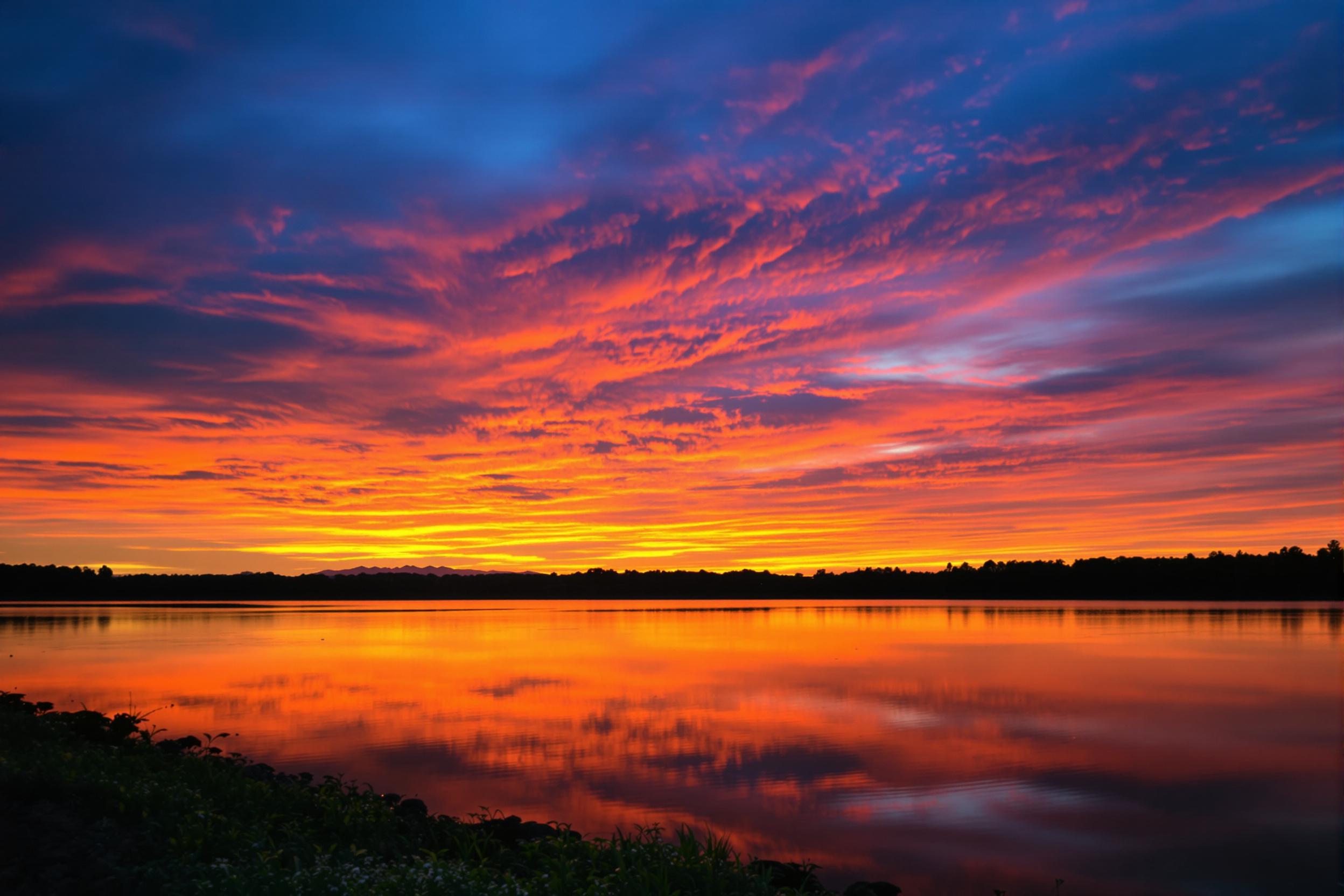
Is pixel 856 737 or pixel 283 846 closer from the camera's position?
pixel 283 846

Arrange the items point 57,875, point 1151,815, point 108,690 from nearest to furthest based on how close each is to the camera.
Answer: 1. point 57,875
2. point 1151,815
3. point 108,690

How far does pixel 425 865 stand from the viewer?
35.2 ft

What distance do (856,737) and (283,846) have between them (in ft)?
61.7

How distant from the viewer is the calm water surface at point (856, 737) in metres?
16.3

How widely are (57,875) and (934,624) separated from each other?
299ft

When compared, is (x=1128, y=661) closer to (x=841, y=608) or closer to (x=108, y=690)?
(x=108, y=690)

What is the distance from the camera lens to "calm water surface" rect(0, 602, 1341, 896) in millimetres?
16266

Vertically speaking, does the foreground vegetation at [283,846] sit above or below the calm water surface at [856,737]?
above

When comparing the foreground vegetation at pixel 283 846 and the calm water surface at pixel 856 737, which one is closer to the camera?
the foreground vegetation at pixel 283 846

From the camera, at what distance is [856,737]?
87.2ft

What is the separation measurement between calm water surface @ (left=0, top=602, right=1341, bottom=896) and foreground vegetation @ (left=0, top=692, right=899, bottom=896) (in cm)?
343

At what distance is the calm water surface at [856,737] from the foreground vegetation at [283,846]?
343cm

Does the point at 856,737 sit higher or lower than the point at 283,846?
lower

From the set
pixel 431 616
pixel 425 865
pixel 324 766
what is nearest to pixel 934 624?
pixel 431 616
